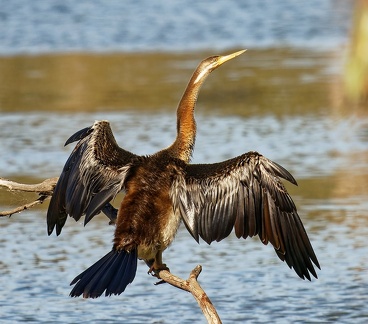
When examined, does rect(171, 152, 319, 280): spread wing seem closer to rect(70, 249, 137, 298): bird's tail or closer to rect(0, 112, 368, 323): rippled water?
rect(70, 249, 137, 298): bird's tail

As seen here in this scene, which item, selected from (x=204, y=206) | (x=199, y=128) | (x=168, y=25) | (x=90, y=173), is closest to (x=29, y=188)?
(x=90, y=173)

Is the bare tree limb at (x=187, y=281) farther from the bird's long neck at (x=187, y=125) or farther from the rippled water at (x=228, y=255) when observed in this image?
the rippled water at (x=228, y=255)

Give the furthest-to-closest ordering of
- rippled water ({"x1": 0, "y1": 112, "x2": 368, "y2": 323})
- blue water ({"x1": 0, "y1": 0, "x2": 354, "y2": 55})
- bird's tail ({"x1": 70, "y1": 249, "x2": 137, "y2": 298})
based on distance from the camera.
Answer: blue water ({"x1": 0, "y1": 0, "x2": 354, "y2": 55}) < rippled water ({"x1": 0, "y1": 112, "x2": 368, "y2": 323}) < bird's tail ({"x1": 70, "y1": 249, "x2": 137, "y2": 298})

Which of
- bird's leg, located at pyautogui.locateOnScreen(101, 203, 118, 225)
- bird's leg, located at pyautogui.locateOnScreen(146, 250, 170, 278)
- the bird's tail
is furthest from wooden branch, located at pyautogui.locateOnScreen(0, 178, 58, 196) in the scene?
bird's leg, located at pyautogui.locateOnScreen(146, 250, 170, 278)

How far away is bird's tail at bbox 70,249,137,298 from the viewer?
5629mm

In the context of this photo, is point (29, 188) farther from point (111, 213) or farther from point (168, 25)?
point (168, 25)

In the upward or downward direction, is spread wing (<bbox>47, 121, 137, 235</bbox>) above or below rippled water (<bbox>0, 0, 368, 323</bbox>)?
above

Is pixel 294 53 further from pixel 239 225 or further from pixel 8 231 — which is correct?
pixel 239 225

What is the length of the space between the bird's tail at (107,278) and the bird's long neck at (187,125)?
0.95 meters

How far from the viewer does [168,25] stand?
21578mm

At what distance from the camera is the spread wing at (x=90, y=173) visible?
623 centimetres

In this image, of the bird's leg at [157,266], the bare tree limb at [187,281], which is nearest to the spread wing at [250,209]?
the bird's leg at [157,266]

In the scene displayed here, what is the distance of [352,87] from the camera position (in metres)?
13.7

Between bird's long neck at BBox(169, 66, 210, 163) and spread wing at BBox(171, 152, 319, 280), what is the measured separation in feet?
1.62
